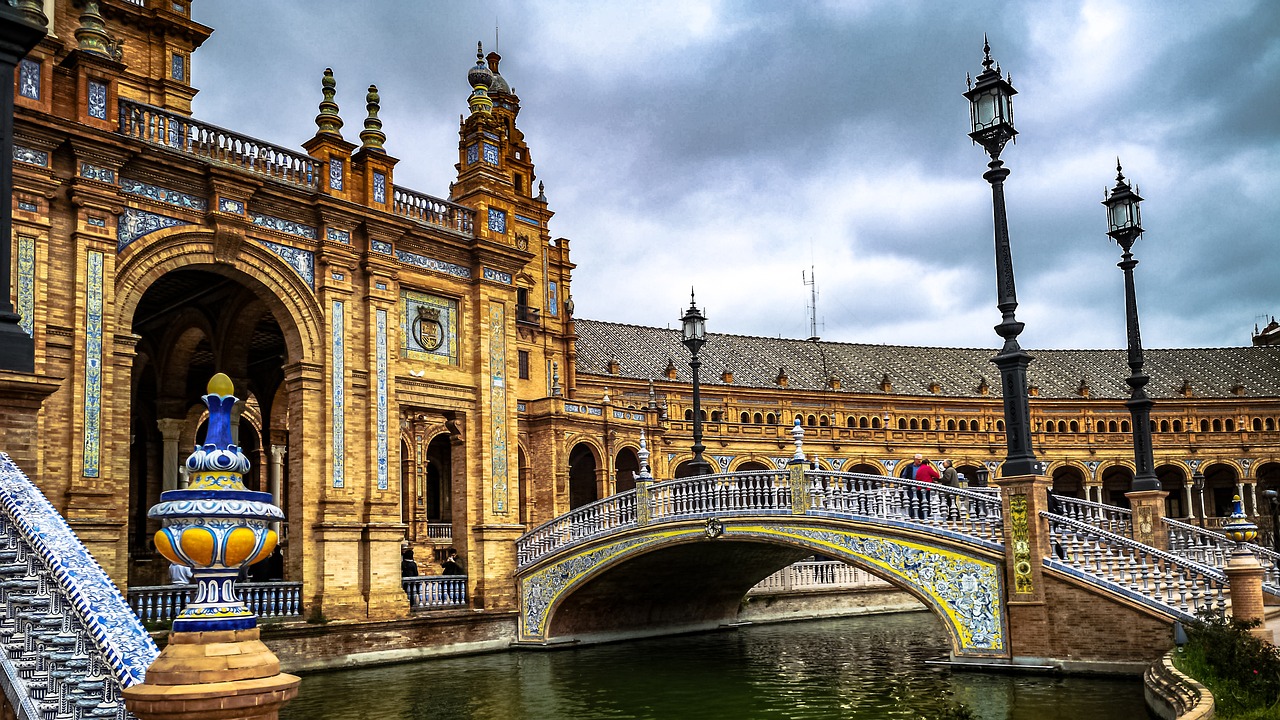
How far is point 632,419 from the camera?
143 feet

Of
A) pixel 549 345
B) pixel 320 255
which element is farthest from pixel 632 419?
pixel 320 255

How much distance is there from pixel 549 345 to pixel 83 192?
3065 cm

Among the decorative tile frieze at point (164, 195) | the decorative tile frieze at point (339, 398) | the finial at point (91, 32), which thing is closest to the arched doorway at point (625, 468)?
the decorative tile frieze at point (339, 398)

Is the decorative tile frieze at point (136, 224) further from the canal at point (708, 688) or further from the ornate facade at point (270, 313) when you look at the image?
the canal at point (708, 688)

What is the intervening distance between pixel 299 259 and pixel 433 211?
3629 millimetres

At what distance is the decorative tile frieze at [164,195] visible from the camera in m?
18.6

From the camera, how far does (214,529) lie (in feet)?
18.0

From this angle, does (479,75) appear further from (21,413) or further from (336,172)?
(21,413)

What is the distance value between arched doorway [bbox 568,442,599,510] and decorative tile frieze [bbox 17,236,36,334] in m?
26.8

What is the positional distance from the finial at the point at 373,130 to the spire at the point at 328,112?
0.56 metres

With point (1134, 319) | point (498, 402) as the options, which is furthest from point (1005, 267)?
point (498, 402)

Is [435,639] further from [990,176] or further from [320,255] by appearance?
[990,176]

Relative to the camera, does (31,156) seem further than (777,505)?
No

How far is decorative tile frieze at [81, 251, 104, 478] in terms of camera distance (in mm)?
17284
